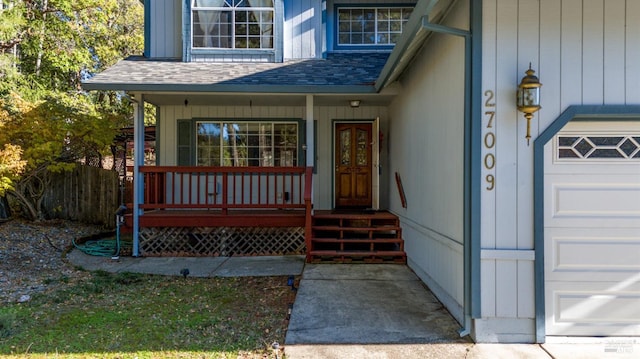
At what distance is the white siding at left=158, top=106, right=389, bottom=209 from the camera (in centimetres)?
739

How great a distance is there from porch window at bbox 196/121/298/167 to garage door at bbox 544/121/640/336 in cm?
520

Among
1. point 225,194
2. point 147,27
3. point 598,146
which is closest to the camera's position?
point 598,146

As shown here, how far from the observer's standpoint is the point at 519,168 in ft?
9.95

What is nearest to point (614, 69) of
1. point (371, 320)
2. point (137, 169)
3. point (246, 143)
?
point (371, 320)

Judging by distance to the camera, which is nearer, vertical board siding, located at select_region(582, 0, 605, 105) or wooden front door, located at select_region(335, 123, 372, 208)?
vertical board siding, located at select_region(582, 0, 605, 105)

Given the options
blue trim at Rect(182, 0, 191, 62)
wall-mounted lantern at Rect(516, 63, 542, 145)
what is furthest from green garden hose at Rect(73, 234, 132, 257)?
wall-mounted lantern at Rect(516, 63, 542, 145)

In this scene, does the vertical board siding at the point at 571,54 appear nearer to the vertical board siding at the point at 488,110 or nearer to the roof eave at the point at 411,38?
the vertical board siding at the point at 488,110


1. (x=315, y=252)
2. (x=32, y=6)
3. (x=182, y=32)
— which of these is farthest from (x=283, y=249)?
(x=32, y=6)

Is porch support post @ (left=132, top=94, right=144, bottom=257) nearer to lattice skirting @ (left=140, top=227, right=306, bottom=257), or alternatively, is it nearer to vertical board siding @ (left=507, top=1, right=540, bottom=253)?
lattice skirting @ (left=140, top=227, right=306, bottom=257)

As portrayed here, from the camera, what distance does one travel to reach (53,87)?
38.8 feet

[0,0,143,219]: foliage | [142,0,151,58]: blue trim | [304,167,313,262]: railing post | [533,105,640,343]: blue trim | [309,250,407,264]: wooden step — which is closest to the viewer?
[533,105,640,343]: blue trim

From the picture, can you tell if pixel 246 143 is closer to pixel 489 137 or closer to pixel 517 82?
pixel 489 137

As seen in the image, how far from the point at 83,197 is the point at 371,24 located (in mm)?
8134

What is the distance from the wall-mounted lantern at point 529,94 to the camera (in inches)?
113
